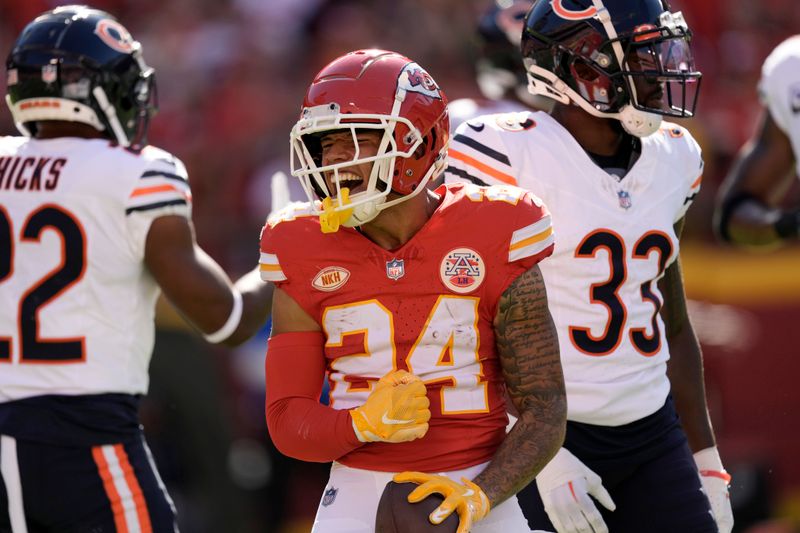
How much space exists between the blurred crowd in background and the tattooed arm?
2.88 metres

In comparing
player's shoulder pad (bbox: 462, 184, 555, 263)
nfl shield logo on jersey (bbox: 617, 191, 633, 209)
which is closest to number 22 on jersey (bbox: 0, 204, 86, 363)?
player's shoulder pad (bbox: 462, 184, 555, 263)

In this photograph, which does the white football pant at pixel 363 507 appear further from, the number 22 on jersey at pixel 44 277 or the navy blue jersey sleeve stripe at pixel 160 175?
the navy blue jersey sleeve stripe at pixel 160 175

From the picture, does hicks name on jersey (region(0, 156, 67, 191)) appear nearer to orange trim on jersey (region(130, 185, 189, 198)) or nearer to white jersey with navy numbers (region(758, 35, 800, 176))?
orange trim on jersey (region(130, 185, 189, 198))

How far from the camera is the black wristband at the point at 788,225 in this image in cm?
539

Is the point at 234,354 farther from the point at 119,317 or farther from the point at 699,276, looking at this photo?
the point at 119,317

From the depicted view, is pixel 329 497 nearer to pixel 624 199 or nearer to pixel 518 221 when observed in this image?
pixel 518 221

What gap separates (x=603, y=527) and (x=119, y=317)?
1.51m

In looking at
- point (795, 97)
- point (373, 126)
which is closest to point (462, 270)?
point (373, 126)

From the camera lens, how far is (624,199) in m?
3.98

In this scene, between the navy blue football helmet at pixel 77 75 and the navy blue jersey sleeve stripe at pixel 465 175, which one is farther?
the navy blue football helmet at pixel 77 75

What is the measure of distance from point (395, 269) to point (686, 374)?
1.39 m

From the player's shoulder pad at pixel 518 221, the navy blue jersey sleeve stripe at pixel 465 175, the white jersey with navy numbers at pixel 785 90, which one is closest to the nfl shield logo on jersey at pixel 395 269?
the player's shoulder pad at pixel 518 221

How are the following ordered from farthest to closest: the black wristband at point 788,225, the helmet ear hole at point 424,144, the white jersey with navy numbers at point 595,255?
1. the black wristband at point 788,225
2. the white jersey with navy numbers at point 595,255
3. the helmet ear hole at point 424,144

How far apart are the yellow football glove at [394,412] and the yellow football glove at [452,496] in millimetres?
96
